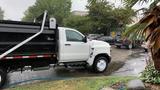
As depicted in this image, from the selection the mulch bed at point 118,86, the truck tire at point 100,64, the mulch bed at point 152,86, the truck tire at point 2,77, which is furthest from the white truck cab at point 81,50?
the mulch bed at point 152,86

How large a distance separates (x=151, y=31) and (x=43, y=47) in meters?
7.21

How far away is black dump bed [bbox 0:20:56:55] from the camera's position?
10.7 meters

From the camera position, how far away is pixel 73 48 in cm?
1308

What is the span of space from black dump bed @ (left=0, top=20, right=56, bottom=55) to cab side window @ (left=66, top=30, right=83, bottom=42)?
992mm

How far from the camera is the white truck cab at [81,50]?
12602mm

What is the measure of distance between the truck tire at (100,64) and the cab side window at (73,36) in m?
1.33

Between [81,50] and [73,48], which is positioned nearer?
[73,48]

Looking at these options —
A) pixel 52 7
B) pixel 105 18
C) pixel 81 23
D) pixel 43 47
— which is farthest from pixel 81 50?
pixel 52 7

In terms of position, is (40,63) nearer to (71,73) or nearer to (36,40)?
(36,40)

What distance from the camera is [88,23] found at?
151ft

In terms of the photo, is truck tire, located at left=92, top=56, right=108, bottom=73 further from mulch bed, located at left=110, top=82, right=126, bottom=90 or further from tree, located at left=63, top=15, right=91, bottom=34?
tree, located at left=63, top=15, right=91, bottom=34

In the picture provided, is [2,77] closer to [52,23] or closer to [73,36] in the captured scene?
[52,23]

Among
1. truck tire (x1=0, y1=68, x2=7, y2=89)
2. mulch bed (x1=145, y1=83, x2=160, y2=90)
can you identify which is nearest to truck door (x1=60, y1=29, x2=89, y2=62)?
truck tire (x1=0, y1=68, x2=7, y2=89)

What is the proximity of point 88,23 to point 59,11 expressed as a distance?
84.1 feet
